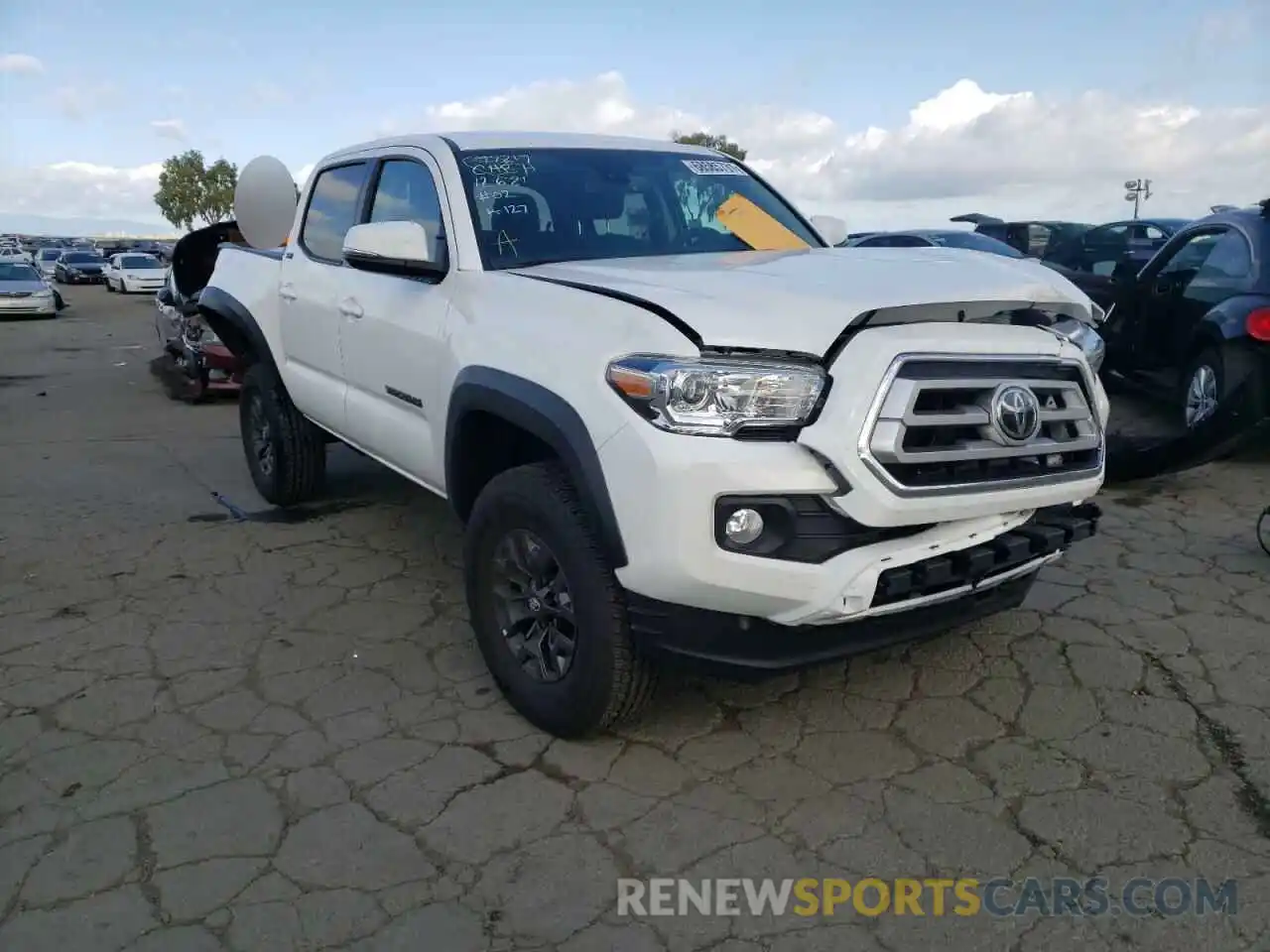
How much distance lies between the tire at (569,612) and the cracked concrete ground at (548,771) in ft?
0.53

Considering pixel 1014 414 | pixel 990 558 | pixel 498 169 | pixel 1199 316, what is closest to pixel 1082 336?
pixel 1014 414

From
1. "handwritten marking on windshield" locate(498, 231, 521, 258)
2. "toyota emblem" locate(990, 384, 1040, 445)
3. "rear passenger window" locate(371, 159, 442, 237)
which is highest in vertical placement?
"rear passenger window" locate(371, 159, 442, 237)

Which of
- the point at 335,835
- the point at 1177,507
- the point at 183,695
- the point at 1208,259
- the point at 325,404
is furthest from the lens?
the point at 1208,259

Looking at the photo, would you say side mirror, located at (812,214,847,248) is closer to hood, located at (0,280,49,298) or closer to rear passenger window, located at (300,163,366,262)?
rear passenger window, located at (300,163,366,262)

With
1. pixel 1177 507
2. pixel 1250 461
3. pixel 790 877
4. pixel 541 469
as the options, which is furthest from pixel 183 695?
pixel 1250 461

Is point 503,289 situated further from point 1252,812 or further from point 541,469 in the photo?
point 1252,812

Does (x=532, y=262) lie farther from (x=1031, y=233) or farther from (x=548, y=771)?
(x=1031, y=233)

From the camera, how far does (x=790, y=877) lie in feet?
8.34

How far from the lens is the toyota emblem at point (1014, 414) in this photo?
8.94ft

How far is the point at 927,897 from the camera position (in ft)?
8.06

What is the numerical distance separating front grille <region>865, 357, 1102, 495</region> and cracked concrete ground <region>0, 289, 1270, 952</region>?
3.00 ft

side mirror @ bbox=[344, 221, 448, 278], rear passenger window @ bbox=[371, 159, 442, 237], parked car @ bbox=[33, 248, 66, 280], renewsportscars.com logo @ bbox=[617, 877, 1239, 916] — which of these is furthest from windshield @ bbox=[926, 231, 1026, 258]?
parked car @ bbox=[33, 248, 66, 280]

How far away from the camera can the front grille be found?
8.39 feet

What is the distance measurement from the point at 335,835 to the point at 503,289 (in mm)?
1745
